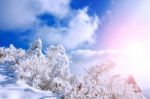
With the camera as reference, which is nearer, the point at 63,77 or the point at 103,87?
the point at 103,87

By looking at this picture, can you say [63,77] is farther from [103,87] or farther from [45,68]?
[103,87]

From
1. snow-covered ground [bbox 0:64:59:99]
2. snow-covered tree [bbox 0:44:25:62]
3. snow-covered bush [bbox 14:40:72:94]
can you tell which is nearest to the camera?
snow-covered ground [bbox 0:64:59:99]

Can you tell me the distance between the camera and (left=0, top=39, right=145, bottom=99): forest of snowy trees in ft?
86.2

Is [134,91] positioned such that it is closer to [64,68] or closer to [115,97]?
[115,97]

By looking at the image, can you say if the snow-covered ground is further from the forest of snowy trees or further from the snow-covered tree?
the snow-covered tree

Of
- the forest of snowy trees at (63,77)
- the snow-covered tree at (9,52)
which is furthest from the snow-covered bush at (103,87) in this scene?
the snow-covered tree at (9,52)

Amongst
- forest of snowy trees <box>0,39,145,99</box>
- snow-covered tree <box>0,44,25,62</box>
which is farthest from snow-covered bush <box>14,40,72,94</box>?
snow-covered tree <box>0,44,25,62</box>

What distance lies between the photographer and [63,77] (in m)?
37.7

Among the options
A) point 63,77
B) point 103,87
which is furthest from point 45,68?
point 103,87

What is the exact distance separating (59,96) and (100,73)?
35.5ft

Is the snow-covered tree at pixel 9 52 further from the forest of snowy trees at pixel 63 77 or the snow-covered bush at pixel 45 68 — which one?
the snow-covered bush at pixel 45 68

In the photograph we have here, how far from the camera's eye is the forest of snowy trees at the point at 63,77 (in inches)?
1034

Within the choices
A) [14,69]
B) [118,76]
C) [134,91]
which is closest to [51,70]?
[14,69]

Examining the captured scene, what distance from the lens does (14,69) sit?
1297 inches
